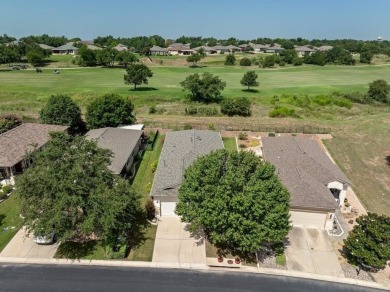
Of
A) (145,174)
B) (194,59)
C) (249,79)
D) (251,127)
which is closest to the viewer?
(145,174)

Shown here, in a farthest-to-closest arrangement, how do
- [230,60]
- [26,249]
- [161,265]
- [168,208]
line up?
[230,60], [168,208], [26,249], [161,265]

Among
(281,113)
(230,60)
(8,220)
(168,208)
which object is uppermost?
(230,60)

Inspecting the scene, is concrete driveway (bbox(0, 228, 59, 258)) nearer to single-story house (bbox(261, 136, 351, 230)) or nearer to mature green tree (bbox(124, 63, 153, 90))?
single-story house (bbox(261, 136, 351, 230))

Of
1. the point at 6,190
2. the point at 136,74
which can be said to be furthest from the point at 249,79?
the point at 6,190

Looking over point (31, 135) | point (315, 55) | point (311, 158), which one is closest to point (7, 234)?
point (31, 135)

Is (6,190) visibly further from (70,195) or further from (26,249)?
(70,195)

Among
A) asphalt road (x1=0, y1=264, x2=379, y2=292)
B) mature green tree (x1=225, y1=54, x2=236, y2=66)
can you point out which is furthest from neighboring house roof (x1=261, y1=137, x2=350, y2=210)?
mature green tree (x1=225, y1=54, x2=236, y2=66)

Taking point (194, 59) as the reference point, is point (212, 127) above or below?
below
